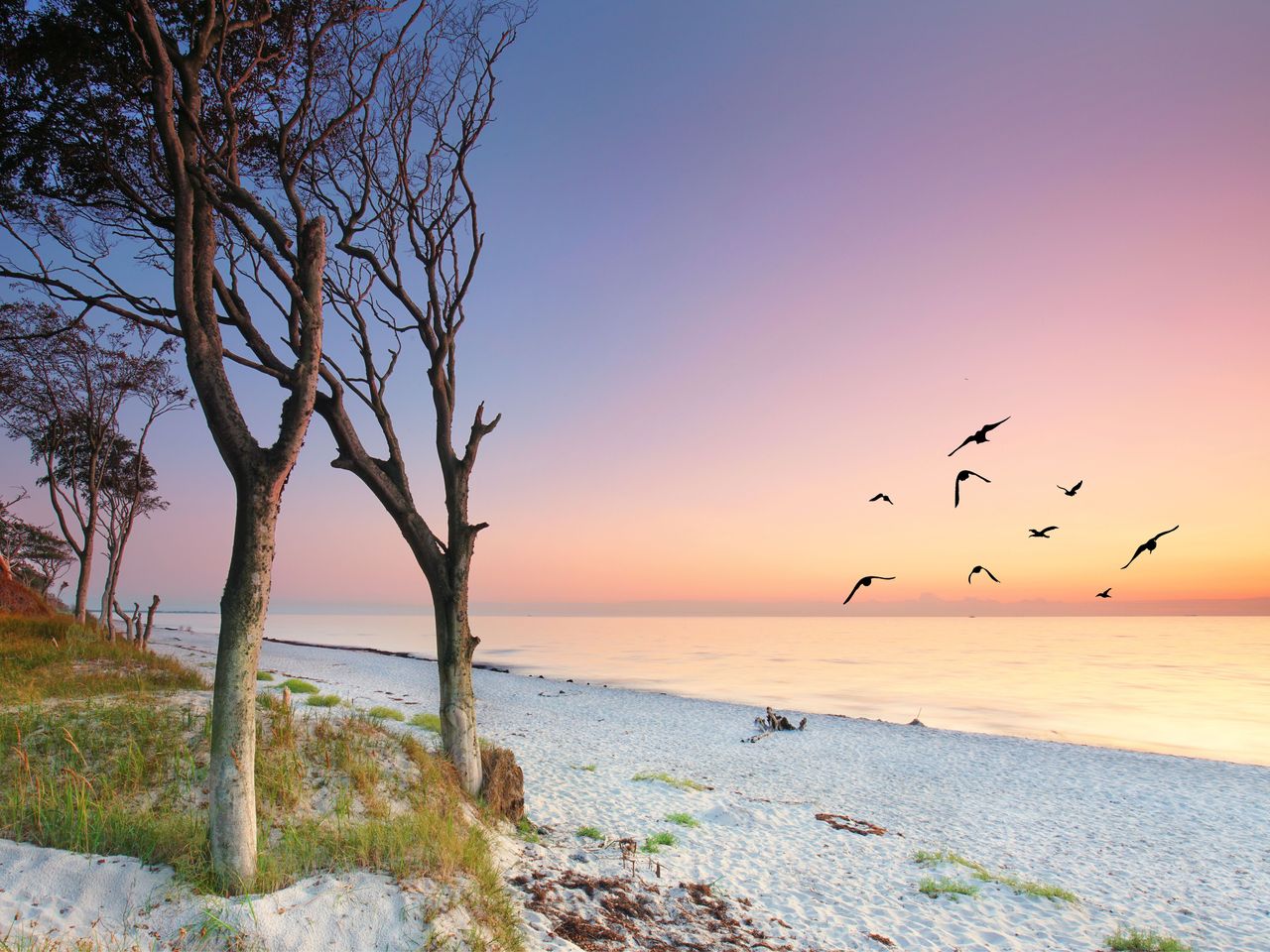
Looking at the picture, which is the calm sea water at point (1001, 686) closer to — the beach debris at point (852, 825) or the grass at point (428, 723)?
the beach debris at point (852, 825)

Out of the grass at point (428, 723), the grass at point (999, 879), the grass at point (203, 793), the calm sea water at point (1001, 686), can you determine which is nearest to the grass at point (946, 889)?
the grass at point (999, 879)

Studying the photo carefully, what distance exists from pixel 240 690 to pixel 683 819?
7.65m

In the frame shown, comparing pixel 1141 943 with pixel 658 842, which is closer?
pixel 1141 943

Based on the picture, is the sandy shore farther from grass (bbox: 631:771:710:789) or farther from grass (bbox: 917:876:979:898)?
grass (bbox: 631:771:710:789)

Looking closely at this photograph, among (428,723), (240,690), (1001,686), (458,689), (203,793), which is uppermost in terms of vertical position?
(240,690)

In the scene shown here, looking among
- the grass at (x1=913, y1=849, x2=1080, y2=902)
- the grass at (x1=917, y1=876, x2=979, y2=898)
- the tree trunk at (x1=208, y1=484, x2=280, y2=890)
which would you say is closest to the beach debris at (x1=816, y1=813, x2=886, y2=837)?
the grass at (x1=913, y1=849, x2=1080, y2=902)

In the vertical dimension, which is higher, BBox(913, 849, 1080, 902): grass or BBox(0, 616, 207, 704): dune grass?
BBox(0, 616, 207, 704): dune grass

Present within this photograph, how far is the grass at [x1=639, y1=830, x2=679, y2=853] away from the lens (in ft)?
30.4

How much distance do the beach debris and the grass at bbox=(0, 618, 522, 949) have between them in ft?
21.8

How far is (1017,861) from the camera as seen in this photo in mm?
10633

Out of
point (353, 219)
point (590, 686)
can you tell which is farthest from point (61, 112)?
point (590, 686)

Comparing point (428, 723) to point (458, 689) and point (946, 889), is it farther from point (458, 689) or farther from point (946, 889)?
point (946, 889)

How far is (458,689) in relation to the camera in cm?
924

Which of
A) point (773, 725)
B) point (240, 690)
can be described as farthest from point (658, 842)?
point (773, 725)
